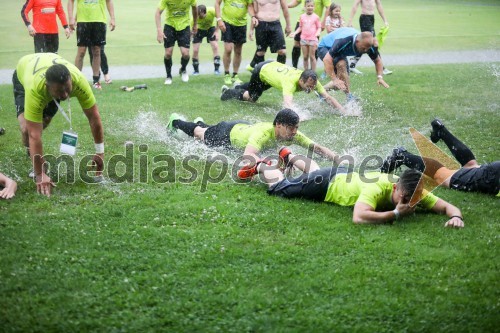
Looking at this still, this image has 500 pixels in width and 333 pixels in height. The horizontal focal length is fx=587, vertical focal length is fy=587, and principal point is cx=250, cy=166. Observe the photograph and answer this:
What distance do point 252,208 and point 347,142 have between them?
9.19 ft

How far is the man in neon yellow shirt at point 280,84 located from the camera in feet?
29.5

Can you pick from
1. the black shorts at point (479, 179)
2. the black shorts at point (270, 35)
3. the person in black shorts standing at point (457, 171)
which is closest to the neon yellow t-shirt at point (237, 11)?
the black shorts at point (270, 35)

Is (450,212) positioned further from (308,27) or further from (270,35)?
(308,27)

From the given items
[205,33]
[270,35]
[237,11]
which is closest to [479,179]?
[270,35]

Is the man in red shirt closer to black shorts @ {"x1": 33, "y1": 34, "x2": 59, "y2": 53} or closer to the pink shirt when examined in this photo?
black shorts @ {"x1": 33, "y1": 34, "x2": 59, "y2": 53}

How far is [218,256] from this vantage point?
4887mm

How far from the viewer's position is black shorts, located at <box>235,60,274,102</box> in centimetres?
998

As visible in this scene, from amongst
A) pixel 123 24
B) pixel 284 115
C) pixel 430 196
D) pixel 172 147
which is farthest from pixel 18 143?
pixel 123 24

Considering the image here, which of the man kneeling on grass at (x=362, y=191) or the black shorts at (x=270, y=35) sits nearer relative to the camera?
the man kneeling on grass at (x=362, y=191)

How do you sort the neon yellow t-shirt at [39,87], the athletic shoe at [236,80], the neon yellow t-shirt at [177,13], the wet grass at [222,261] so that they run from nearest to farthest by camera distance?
the wet grass at [222,261]
the neon yellow t-shirt at [39,87]
the neon yellow t-shirt at [177,13]
the athletic shoe at [236,80]

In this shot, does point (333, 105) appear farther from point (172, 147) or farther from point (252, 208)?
point (252, 208)

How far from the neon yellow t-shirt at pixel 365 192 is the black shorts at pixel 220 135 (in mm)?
2098

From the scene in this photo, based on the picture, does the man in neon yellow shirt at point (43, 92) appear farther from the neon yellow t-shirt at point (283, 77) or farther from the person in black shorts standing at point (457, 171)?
the neon yellow t-shirt at point (283, 77)

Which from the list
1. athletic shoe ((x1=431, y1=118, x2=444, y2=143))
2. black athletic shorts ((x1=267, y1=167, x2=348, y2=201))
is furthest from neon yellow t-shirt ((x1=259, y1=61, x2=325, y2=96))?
black athletic shorts ((x1=267, y1=167, x2=348, y2=201))
